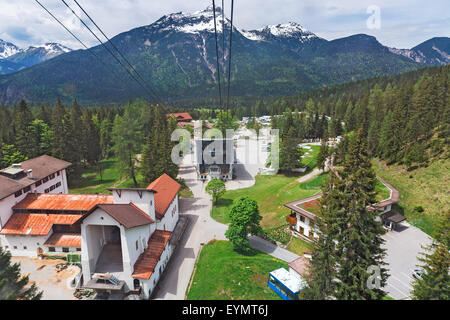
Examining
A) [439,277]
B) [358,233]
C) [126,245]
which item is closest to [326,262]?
[358,233]

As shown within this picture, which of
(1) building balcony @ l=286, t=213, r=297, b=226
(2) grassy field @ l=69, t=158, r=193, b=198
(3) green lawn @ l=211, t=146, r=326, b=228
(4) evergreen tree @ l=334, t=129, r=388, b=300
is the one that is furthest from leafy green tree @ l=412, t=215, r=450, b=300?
(2) grassy field @ l=69, t=158, r=193, b=198

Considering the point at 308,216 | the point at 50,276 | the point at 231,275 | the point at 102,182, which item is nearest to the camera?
the point at 231,275

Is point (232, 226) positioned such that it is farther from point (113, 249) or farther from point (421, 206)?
point (421, 206)

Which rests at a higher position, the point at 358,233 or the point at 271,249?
the point at 358,233

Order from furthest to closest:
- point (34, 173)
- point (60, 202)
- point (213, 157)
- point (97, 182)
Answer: point (213, 157) < point (97, 182) < point (34, 173) < point (60, 202)

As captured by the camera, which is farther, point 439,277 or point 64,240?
point 64,240

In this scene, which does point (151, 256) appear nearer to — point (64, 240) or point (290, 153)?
point (64, 240)
